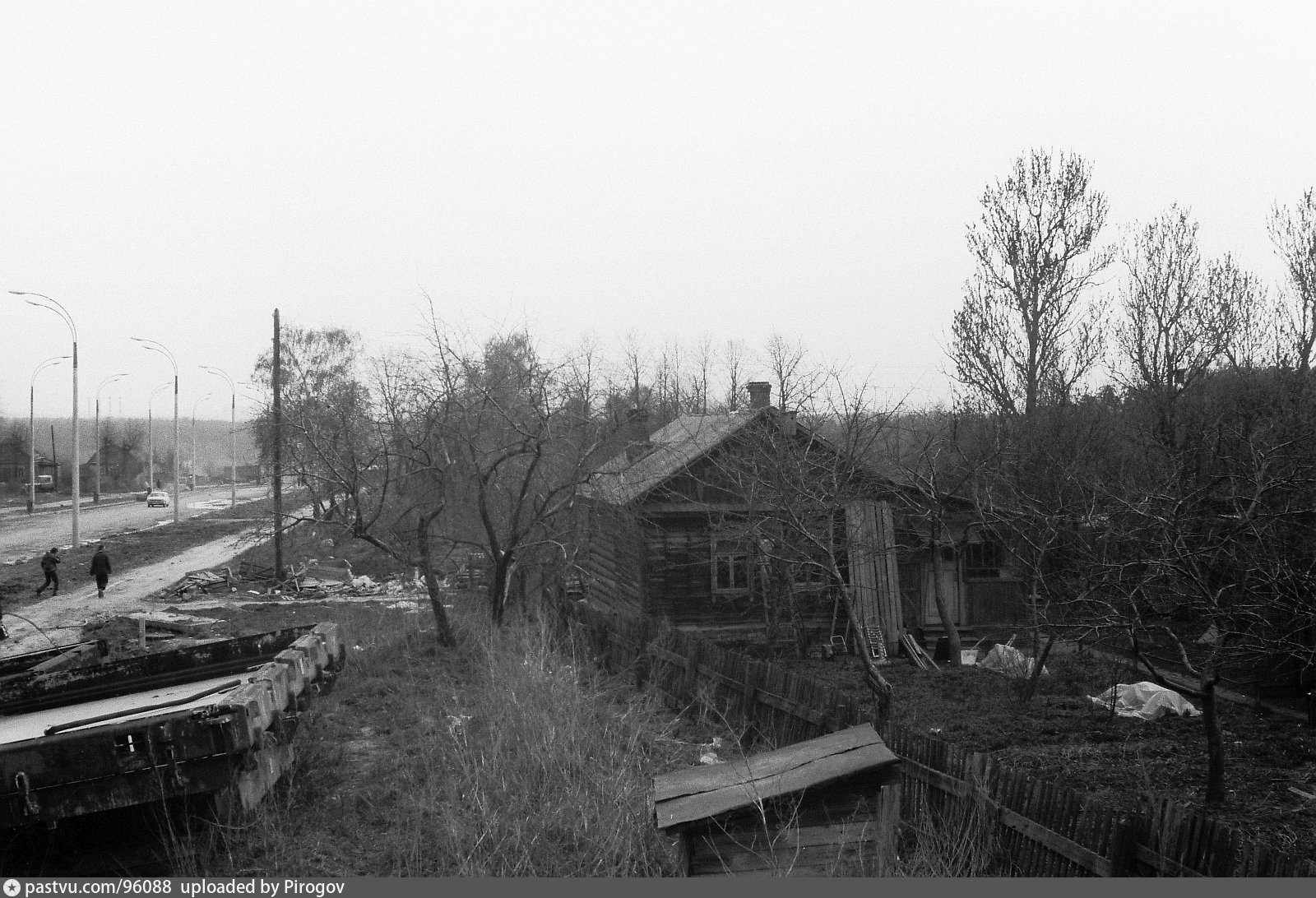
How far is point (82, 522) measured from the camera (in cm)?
5388

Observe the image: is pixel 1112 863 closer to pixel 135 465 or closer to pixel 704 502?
pixel 704 502

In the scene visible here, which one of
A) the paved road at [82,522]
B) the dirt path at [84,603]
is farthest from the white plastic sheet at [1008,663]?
the paved road at [82,522]

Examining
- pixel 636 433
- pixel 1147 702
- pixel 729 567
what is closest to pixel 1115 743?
pixel 1147 702

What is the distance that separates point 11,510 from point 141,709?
62.7 meters

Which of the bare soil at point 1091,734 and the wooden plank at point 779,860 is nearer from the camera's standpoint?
the wooden plank at point 779,860

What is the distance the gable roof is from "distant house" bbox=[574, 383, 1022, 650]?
4cm

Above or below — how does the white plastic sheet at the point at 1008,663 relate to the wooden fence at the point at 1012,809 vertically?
below

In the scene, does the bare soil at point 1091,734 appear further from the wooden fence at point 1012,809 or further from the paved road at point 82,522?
the paved road at point 82,522

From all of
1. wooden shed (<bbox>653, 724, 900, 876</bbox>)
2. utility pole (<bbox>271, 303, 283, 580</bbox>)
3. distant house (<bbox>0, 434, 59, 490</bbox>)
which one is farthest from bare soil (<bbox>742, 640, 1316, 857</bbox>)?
distant house (<bbox>0, 434, 59, 490</bbox>)

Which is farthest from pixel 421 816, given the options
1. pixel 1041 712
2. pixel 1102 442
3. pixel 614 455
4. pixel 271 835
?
→ pixel 1102 442

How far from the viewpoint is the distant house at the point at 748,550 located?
1964cm

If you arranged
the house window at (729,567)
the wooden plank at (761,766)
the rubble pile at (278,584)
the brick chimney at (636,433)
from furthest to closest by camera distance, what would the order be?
the rubble pile at (278,584), the brick chimney at (636,433), the house window at (729,567), the wooden plank at (761,766)

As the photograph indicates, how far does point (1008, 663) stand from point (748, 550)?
15.8ft

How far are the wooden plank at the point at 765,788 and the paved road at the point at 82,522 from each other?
32818 mm
